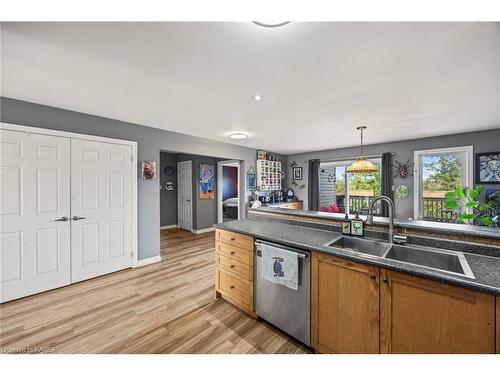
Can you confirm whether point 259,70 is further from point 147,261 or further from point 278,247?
point 147,261

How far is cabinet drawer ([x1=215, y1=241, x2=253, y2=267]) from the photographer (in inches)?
81.9

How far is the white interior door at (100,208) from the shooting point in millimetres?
2781

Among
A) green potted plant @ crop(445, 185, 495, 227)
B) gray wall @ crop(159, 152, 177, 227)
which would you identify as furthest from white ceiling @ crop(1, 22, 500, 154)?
gray wall @ crop(159, 152, 177, 227)

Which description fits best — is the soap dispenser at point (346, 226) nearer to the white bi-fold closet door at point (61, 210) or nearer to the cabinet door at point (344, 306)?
the cabinet door at point (344, 306)

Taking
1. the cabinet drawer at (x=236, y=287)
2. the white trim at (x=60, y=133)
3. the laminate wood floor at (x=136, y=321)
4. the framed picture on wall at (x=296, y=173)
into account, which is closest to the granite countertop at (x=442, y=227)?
the cabinet drawer at (x=236, y=287)

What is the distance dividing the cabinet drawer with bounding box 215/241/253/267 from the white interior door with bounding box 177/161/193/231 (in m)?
3.70

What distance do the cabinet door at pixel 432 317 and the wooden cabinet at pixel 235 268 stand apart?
1.14 meters

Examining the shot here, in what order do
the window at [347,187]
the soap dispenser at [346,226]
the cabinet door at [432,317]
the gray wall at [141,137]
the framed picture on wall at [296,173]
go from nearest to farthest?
the cabinet door at [432,317] → the soap dispenser at [346,226] → the gray wall at [141,137] → the window at [347,187] → the framed picture on wall at [296,173]

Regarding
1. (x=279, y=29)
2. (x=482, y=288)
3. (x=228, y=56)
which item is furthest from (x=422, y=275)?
(x=228, y=56)

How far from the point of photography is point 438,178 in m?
4.27

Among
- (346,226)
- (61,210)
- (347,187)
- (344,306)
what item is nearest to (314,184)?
(347,187)

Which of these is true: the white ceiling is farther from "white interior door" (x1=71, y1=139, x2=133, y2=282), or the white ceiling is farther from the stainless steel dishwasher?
the stainless steel dishwasher
